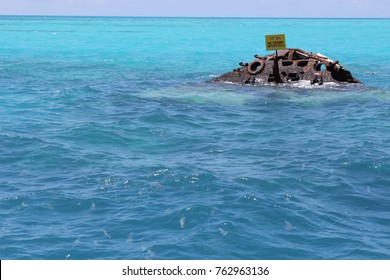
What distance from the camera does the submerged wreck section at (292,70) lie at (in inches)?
1212

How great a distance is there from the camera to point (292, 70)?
3130 cm

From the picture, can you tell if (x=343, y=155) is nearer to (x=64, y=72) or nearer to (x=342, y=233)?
(x=342, y=233)

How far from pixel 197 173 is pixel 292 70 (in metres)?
16.4

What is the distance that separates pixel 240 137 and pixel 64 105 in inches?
407

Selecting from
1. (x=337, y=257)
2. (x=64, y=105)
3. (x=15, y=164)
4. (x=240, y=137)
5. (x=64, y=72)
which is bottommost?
(x=337, y=257)

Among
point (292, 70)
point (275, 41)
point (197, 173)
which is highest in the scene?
point (292, 70)

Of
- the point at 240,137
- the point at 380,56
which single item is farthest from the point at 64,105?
the point at 380,56

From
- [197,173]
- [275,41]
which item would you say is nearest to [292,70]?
[275,41]

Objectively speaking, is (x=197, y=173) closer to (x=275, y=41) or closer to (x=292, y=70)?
(x=275, y=41)

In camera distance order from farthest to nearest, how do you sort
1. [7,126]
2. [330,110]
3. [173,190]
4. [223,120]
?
[330,110], [223,120], [7,126], [173,190]

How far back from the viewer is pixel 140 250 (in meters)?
11.8

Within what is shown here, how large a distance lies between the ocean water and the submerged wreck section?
0.86m

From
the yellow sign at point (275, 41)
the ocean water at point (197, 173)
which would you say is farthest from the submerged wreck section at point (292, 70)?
the yellow sign at point (275, 41)

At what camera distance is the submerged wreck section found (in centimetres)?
3080
